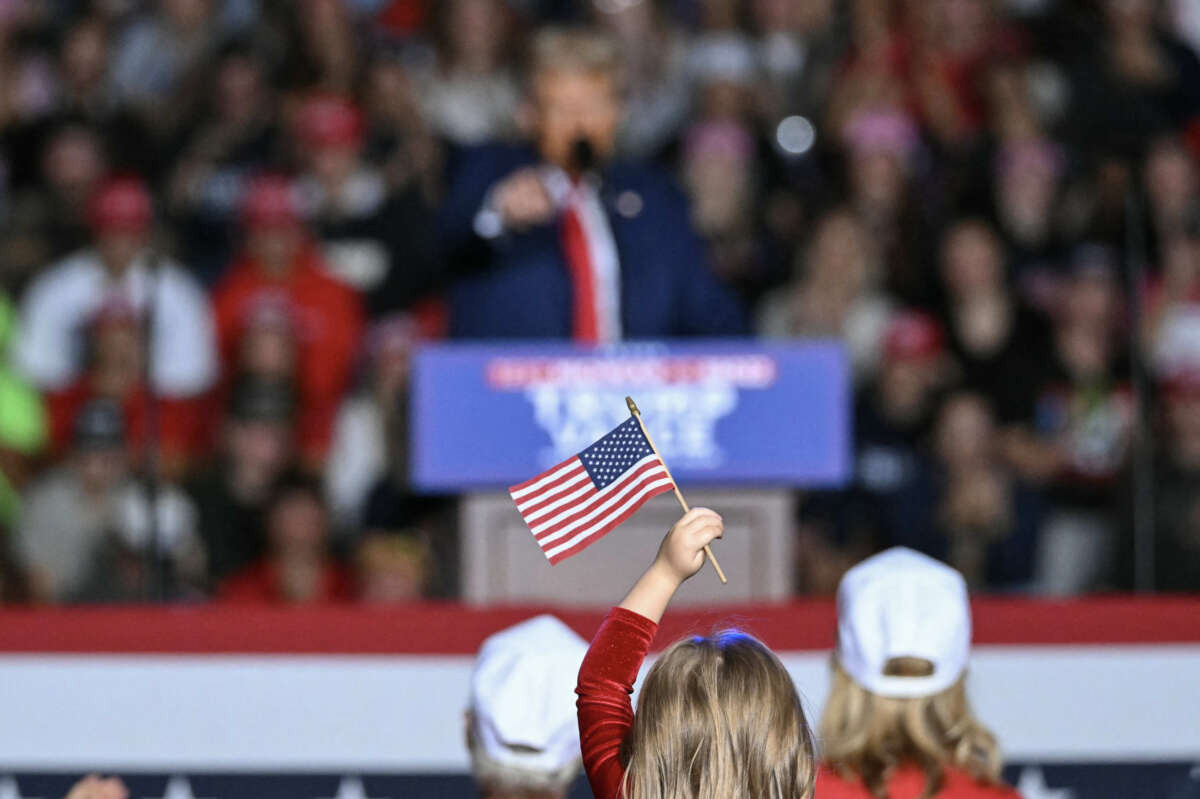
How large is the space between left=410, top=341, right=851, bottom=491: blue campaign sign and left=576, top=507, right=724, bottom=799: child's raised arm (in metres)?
1.64

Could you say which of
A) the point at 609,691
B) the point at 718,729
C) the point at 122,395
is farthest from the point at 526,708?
the point at 122,395

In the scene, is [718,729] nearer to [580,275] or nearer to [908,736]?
[908,736]

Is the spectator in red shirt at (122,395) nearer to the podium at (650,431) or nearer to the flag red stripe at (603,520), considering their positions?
the podium at (650,431)

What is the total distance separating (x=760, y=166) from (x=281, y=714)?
4190mm

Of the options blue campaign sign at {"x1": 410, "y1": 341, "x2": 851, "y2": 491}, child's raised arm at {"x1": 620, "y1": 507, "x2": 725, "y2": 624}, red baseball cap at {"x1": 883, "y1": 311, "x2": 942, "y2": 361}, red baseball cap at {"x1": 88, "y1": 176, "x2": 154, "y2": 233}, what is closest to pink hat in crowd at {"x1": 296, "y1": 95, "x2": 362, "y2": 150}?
red baseball cap at {"x1": 88, "y1": 176, "x2": 154, "y2": 233}

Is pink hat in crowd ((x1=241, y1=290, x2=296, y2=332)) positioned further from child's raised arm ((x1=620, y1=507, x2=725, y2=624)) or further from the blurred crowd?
child's raised arm ((x1=620, y1=507, x2=725, y2=624))

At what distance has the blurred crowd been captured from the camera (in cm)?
559

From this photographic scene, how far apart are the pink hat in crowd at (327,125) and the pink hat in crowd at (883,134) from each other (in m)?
2.07

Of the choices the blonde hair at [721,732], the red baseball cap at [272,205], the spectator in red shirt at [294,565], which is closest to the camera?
the blonde hair at [721,732]

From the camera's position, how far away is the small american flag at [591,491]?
9.66 feet

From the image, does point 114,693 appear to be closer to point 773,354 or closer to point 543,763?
point 543,763

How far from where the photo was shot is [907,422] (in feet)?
21.0

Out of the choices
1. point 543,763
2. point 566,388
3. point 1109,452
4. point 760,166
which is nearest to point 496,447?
point 566,388

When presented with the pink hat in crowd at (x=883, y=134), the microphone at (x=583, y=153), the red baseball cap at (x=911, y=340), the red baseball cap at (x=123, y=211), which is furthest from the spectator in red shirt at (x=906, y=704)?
the pink hat in crowd at (x=883, y=134)
